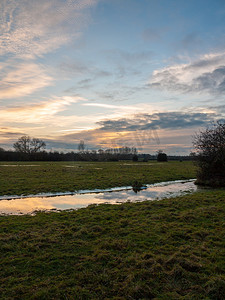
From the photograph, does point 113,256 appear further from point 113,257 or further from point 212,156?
point 212,156

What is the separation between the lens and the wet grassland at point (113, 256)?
4656 mm

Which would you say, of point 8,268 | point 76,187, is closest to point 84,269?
point 8,268

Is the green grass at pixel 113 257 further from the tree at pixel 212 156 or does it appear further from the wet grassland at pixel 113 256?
the tree at pixel 212 156

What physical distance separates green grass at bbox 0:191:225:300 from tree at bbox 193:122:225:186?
12.7 meters

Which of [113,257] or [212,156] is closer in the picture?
[113,257]

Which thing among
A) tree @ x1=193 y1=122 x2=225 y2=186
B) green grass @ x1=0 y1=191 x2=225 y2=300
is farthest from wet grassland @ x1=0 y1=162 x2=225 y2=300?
tree @ x1=193 y1=122 x2=225 y2=186

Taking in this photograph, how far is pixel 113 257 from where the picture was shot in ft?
19.7

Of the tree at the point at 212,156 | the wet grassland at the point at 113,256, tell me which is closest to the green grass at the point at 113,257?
the wet grassland at the point at 113,256

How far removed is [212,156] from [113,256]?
19036 mm

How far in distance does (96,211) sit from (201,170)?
16363 mm

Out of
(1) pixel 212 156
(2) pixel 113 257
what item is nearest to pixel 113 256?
(2) pixel 113 257

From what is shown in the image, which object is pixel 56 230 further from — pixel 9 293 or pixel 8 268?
pixel 9 293

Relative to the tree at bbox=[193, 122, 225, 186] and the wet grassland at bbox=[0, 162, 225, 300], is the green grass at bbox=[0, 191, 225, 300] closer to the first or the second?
the wet grassland at bbox=[0, 162, 225, 300]

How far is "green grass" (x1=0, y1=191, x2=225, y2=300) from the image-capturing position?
15.3ft
